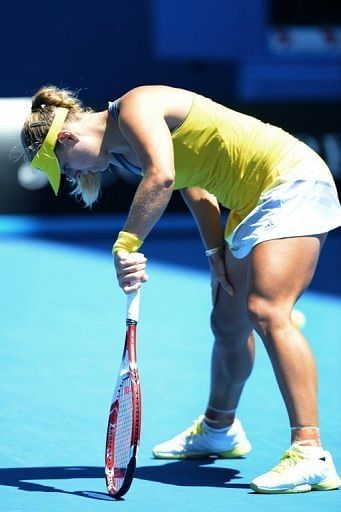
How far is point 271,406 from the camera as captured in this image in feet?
19.0

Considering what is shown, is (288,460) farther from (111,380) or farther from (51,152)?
(111,380)

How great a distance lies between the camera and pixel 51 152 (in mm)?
4422

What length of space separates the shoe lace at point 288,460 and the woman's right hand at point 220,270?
2.42 feet

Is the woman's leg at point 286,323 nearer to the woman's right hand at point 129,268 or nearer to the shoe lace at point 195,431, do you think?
the woman's right hand at point 129,268

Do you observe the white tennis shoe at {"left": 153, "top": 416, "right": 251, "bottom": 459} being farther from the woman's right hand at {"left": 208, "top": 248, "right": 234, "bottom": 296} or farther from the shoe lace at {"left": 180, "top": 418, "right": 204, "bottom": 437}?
the woman's right hand at {"left": 208, "top": 248, "right": 234, "bottom": 296}

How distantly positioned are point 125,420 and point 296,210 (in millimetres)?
994

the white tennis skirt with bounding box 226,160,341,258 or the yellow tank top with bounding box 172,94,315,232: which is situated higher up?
the yellow tank top with bounding box 172,94,315,232

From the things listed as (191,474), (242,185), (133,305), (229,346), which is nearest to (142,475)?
(191,474)

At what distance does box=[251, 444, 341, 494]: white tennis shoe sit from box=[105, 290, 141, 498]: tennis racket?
0.53 m

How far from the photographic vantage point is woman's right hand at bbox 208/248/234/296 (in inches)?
191

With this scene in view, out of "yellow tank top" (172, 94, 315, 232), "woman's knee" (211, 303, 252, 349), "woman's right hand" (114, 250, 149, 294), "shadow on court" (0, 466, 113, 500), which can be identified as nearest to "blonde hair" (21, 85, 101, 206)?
"yellow tank top" (172, 94, 315, 232)

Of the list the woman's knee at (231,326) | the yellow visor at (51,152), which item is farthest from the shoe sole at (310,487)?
the yellow visor at (51,152)

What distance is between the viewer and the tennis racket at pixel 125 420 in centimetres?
414

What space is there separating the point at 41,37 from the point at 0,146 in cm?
493
